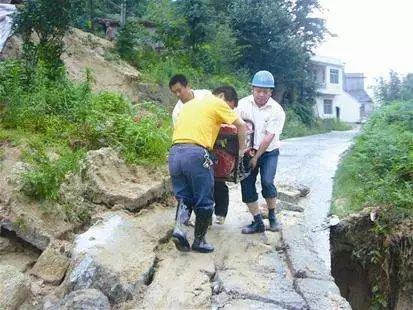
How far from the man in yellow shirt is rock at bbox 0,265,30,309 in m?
1.48

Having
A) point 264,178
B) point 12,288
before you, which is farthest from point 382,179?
point 12,288

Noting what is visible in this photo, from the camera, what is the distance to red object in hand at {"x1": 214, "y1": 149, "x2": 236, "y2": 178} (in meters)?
5.63

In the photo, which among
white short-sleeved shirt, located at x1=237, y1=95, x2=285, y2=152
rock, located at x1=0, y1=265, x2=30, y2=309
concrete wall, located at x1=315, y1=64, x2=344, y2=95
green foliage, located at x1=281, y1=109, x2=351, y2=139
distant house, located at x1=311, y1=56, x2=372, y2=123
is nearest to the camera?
rock, located at x1=0, y1=265, x2=30, y2=309

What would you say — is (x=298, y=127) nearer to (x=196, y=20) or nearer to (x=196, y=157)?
(x=196, y=20)

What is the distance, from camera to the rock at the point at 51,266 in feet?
16.7

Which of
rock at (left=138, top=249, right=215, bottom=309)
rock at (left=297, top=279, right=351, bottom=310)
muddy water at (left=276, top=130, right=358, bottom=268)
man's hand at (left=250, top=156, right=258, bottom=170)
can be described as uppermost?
man's hand at (left=250, top=156, right=258, bottom=170)

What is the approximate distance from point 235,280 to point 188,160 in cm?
123

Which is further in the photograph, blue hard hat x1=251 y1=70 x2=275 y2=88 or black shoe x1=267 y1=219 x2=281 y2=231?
black shoe x1=267 y1=219 x2=281 y2=231

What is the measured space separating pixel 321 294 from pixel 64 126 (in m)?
4.90

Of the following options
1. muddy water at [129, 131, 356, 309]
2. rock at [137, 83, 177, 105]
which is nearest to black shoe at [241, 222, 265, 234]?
muddy water at [129, 131, 356, 309]

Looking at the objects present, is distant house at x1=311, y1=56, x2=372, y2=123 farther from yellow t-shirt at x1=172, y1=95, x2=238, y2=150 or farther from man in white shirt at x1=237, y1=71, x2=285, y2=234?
yellow t-shirt at x1=172, y1=95, x2=238, y2=150

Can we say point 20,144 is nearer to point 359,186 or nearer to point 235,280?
point 235,280

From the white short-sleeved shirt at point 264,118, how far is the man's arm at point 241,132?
18.3 inches

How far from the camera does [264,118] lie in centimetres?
586
